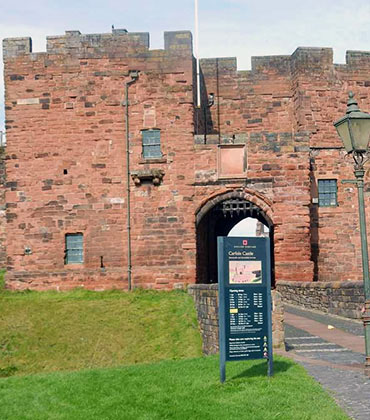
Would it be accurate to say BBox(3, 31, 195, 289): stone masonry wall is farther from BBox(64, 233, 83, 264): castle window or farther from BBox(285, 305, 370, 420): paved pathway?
BBox(285, 305, 370, 420): paved pathway

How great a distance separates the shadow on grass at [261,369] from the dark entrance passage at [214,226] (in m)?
12.1

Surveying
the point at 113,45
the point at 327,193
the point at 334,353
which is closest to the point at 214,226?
the point at 327,193

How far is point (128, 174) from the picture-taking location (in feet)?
74.2

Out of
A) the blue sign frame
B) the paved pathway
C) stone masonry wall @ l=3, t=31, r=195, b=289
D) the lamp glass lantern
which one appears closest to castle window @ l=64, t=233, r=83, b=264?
stone masonry wall @ l=3, t=31, r=195, b=289

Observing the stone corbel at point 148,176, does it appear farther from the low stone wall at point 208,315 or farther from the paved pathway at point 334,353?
the paved pathway at point 334,353

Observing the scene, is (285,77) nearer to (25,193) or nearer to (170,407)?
(25,193)

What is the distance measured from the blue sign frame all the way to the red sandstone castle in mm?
12368

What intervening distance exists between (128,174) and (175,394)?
14017 mm

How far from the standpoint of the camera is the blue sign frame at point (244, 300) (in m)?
9.58

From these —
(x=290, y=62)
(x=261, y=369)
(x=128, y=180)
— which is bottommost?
(x=261, y=369)

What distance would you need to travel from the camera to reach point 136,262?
22.4m

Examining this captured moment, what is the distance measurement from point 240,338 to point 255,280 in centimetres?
83

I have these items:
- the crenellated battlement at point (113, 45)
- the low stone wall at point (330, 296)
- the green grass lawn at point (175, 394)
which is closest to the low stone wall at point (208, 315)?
the low stone wall at point (330, 296)

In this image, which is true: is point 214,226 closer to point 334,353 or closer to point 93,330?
point 93,330
